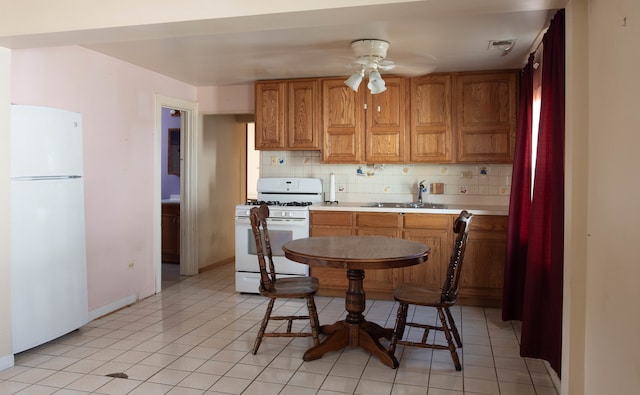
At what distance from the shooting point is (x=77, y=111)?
387cm

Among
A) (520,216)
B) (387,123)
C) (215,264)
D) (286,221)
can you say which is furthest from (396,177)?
(215,264)

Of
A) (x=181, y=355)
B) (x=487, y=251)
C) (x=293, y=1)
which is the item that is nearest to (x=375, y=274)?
(x=487, y=251)

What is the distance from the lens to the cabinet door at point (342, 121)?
493 centimetres

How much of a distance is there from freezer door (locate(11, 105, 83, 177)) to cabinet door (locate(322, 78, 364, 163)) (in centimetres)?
236

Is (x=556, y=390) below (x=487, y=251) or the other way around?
below

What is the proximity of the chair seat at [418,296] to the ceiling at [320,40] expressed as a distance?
5.47ft

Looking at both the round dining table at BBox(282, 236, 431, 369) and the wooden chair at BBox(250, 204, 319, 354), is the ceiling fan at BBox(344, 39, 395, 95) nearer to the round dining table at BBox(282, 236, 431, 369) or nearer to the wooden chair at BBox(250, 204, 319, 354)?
the round dining table at BBox(282, 236, 431, 369)

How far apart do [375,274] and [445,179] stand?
1.27m

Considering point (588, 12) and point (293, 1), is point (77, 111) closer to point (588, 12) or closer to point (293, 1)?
point (293, 1)

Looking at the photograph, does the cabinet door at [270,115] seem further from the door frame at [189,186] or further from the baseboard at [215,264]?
the baseboard at [215,264]

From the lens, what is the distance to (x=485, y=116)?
15.2ft

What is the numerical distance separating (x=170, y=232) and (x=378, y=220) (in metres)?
2.99

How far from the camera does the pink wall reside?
3.60 meters

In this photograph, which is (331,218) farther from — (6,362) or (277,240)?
(6,362)
